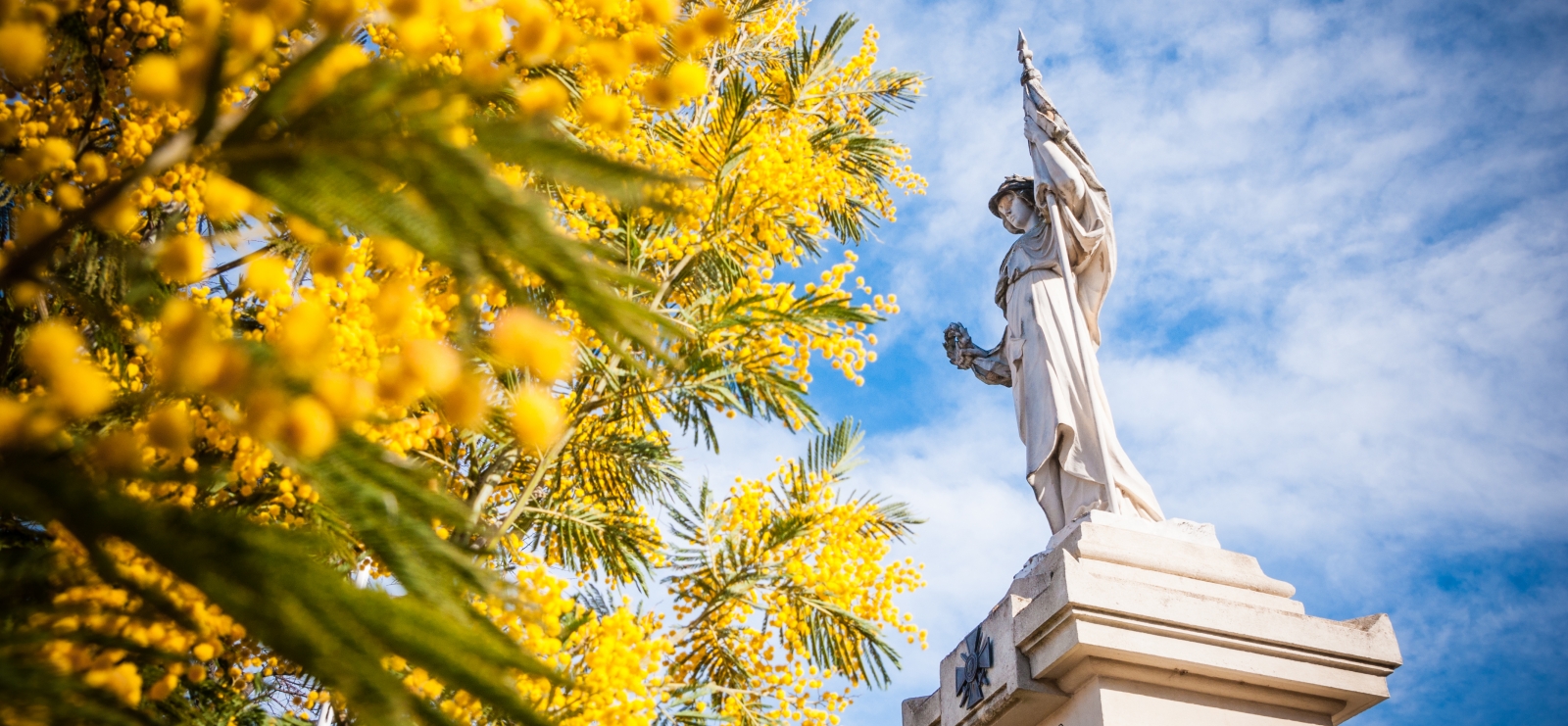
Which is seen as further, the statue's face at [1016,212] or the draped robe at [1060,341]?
the statue's face at [1016,212]

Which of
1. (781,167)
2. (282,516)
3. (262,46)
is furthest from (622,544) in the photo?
(262,46)

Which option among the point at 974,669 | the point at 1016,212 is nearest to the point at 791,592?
the point at 974,669

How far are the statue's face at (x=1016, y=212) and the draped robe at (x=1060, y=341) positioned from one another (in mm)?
152

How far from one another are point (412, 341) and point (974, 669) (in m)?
4.40

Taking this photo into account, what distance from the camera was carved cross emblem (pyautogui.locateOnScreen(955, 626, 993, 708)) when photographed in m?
4.81

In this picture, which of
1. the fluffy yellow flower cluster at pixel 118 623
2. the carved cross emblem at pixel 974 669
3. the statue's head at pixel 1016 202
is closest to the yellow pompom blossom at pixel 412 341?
the fluffy yellow flower cluster at pixel 118 623

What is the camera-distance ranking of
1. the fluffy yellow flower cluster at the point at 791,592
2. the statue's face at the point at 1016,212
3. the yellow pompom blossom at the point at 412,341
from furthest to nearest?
the statue's face at the point at 1016,212 → the fluffy yellow flower cluster at the point at 791,592 → the yellow pompom blossom at the point at 412,341

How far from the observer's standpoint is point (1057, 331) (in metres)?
6.12

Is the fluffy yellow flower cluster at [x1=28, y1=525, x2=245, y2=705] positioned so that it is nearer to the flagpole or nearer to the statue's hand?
the flagpole

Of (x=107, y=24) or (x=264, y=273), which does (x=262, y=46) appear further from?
(x=107, y=24)

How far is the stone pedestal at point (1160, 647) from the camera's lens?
14.0 feet

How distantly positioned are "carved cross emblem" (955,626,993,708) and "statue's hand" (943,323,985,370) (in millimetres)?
2345

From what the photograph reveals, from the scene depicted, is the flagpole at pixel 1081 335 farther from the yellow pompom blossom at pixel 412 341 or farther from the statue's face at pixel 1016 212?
the yellow pompom blossom at pixel 412 341

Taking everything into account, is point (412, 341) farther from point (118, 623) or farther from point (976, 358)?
point (976, 358)
